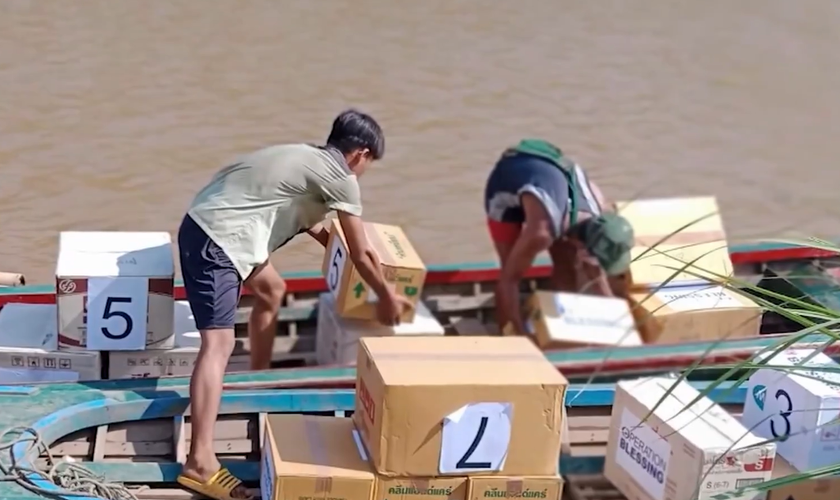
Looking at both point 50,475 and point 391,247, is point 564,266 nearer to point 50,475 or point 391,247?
point 391,247

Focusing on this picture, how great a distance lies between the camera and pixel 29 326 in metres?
5.03

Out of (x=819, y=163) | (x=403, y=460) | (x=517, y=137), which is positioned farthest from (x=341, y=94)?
(x=403, y=460)

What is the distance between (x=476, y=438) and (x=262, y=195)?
49.4 inches

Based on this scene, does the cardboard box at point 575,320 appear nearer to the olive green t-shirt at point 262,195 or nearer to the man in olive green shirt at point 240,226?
the man in olive green shirt at point 240,226

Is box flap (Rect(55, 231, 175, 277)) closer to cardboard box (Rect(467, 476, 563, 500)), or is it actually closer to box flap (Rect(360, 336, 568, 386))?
box flap (Rect(360, 336, 568, 386))

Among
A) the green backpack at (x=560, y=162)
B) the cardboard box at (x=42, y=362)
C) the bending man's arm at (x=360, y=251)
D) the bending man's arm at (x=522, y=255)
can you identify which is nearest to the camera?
the bending man's arm at (x=360, y=251)

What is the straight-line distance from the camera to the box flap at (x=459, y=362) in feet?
12.2

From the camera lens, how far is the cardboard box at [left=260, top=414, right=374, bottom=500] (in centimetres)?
369

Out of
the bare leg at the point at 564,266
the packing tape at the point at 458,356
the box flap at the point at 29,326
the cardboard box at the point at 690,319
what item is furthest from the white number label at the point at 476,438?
the bare leg at the point at 564,266

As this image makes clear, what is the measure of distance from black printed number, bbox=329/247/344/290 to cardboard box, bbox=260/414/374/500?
139 cm

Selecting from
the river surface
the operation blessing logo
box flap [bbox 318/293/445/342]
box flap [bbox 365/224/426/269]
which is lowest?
the river surface

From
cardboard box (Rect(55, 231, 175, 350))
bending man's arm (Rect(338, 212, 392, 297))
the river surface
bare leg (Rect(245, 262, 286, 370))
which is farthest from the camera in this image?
the river surface

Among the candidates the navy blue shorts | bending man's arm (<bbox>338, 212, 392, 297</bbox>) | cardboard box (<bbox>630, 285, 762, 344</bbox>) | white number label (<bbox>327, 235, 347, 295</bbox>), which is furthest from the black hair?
cardboard box (<bbox>630, 285, 762, 344</bbox>)

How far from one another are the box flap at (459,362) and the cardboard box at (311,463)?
33cm
